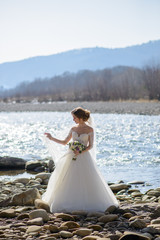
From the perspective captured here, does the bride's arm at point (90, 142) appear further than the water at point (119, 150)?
No

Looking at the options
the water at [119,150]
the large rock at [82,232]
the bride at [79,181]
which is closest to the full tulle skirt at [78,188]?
the bride at [79,181]

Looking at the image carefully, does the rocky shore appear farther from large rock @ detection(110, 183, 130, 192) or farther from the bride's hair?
large rock @ detection(110, 183, 130, 192)

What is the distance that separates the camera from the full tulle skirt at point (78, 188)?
6.16 metres

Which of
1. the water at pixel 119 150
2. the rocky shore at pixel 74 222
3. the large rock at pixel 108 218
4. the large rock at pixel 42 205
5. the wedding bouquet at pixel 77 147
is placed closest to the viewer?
the rocky shore at pixel 74 222

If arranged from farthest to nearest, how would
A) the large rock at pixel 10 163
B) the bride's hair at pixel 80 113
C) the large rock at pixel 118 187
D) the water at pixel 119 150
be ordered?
the large rock at pixel 10 163
the water at pixel 119 150
the large rock at pixel 118 187
the bride's hair at pixel 80 113

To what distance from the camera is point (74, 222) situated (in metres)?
5.27

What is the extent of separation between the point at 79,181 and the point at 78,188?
0.11 meters

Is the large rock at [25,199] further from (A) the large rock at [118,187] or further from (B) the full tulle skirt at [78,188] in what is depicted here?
(A) the large rock at [118,187]

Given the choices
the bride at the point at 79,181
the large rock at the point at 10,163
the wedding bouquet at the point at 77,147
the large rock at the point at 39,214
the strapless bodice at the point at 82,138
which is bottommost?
the large rock at the point at 10,163

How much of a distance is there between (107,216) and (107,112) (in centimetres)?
3405

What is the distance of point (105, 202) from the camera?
20.4 feet

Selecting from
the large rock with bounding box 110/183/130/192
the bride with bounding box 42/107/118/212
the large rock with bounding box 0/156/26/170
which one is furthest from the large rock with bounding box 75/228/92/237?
the large rock with bounding box 0/156/26/170

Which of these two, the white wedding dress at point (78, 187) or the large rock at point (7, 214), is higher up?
the white wedding dress at point (78, 187)

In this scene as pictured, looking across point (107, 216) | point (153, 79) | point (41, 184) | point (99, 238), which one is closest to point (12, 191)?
point (41, 184)
